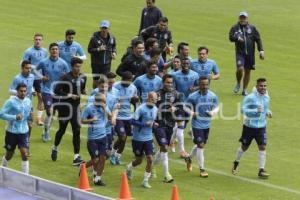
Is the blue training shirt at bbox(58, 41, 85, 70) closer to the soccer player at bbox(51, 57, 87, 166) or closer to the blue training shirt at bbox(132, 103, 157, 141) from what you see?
the soccer player at bbox(51, 57, 87, 166)

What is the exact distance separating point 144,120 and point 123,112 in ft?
Answer: 5.09

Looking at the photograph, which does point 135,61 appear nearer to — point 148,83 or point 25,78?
point 148,83

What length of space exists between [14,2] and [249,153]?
1970 centimetres

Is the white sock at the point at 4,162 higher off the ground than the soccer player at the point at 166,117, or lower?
lower

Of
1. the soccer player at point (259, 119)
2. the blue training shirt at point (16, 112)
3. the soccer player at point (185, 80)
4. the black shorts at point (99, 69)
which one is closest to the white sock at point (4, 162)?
the blue training shirt at point (16, 112)

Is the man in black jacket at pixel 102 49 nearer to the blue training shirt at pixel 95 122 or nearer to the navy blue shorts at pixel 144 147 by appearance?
the blue training shirt at pixel 95 122

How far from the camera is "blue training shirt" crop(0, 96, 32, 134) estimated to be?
1805 centimetres

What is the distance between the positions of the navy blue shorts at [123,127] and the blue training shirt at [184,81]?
160cm

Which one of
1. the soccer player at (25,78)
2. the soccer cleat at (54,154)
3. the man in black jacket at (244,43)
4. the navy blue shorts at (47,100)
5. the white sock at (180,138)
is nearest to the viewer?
the soccer player at (25,78)

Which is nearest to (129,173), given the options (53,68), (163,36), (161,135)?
(161,135)

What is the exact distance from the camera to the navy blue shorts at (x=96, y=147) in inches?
713

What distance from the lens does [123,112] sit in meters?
19.7

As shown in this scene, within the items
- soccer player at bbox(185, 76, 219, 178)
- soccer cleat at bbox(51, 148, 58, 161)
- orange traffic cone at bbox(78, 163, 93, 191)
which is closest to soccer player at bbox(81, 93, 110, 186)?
orange traffic cone at bbox(78, 163, 93, 191)

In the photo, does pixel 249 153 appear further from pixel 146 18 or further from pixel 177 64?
pixel 146 18
